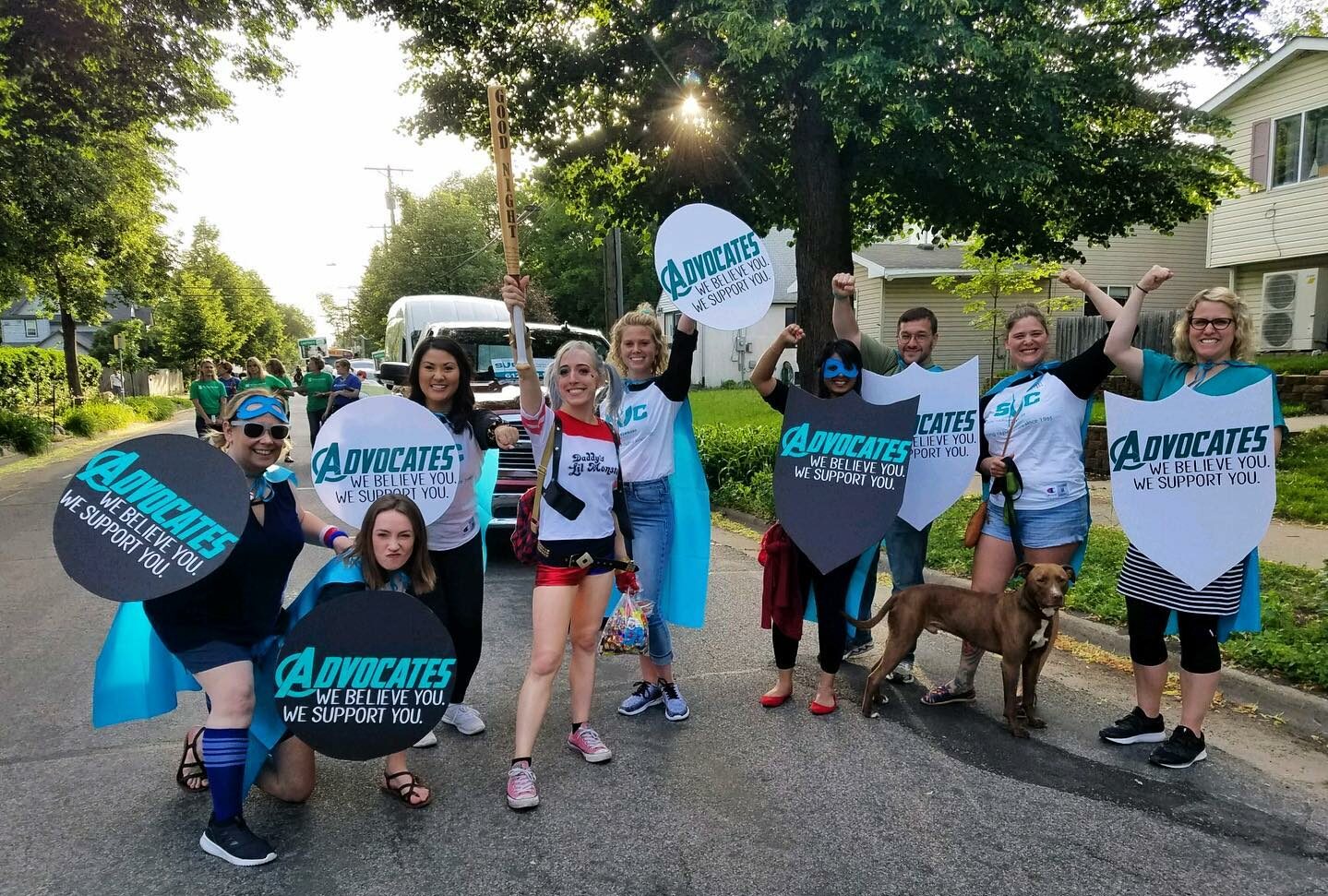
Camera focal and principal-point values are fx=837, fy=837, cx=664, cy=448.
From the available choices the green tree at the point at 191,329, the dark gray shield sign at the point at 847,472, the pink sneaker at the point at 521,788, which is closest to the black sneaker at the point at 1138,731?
the dark gray shield sign at the point at 847,472

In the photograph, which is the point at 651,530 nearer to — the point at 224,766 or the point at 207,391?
the point at 224,766

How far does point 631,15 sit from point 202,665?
30.5 ft

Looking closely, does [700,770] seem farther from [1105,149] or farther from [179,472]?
[1105,149]

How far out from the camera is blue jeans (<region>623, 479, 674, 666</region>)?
4.03m

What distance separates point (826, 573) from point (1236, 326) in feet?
6.69

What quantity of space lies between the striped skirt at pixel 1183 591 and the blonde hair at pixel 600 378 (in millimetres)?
2439

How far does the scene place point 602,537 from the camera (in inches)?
141

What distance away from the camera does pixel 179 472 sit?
305 centimetres

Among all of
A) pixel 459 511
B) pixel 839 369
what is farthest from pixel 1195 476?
pixel 459 511

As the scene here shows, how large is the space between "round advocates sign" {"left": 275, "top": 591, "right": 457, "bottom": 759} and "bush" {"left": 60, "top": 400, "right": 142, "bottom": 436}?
22.8m

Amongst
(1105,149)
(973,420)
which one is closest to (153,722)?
(973,420)

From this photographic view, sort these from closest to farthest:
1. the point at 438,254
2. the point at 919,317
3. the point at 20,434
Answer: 1. the point at 919,317
2. the point at 20,434
3. the point at 438,254

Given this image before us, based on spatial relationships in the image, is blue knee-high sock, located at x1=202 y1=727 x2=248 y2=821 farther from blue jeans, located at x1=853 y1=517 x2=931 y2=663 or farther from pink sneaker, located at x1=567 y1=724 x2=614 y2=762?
blue jeans, located at x1=853 y1=517 x2=931 y2=663

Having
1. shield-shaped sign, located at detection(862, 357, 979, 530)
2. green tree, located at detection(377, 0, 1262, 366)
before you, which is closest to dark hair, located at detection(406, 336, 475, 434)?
shield-shaped sign, located at detection(862, 357, 979, 530)
